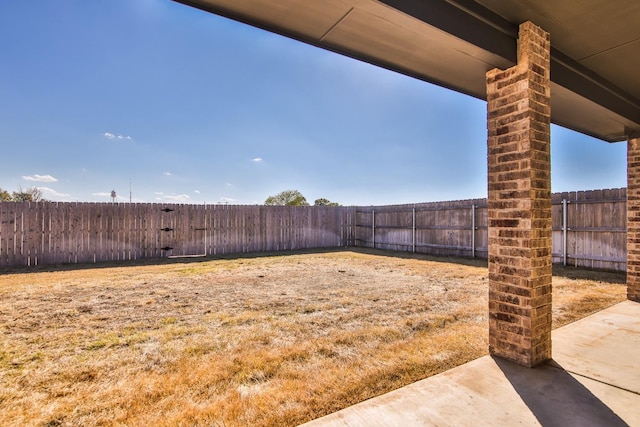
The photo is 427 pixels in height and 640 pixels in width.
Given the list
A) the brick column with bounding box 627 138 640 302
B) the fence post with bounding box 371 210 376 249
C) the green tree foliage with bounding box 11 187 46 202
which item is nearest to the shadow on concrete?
the brick column with bounding box 627 138 640 302

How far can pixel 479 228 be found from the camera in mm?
9586

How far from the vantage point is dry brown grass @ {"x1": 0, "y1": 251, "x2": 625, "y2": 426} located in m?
1.94

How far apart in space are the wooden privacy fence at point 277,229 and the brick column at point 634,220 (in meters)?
3.39

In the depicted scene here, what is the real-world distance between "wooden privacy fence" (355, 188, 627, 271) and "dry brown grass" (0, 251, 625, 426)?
1258mm

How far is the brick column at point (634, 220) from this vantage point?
428cm

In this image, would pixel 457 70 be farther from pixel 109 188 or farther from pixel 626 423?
pixel 109 188

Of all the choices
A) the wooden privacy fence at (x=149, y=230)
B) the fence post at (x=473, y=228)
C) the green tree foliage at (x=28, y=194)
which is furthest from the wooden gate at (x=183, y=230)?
the green tree foliage at (x=28, y=194)

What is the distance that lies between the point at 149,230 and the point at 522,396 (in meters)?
10.9

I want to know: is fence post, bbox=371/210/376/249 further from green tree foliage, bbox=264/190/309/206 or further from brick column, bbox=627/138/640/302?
green tree foliage, bbox=264/190/309/206

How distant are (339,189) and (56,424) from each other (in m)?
21.1

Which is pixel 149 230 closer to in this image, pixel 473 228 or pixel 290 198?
pixel 473 228

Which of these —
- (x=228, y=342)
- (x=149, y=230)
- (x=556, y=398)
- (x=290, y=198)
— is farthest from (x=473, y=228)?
(x=290, y=198)

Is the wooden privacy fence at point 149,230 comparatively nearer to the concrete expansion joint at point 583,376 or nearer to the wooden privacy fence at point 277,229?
the wooden privacy fence at point 277,229

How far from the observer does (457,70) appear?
2785mm
